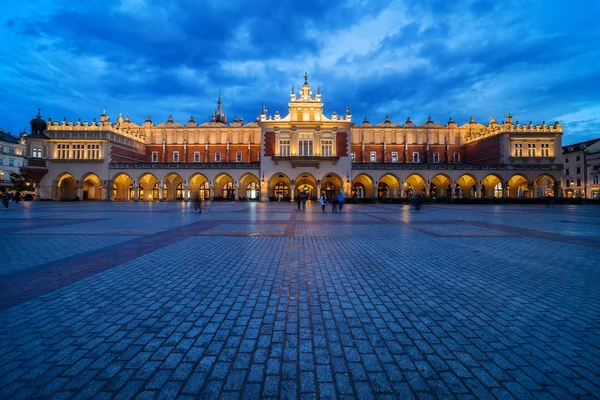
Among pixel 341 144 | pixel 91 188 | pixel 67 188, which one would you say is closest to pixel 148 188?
pixel 91 188

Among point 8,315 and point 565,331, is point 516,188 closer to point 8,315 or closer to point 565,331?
point 565,331

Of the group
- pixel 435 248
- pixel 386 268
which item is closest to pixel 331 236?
pixel 435 248

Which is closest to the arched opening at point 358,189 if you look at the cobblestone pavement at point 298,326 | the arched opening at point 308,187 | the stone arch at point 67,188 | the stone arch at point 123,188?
the arched opening at point 308,187

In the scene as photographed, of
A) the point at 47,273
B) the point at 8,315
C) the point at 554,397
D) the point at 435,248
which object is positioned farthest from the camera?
the point at 435,248

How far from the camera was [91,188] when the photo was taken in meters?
49.0

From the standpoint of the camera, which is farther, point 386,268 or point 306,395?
point 386,268

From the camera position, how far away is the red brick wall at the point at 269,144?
4438 cm

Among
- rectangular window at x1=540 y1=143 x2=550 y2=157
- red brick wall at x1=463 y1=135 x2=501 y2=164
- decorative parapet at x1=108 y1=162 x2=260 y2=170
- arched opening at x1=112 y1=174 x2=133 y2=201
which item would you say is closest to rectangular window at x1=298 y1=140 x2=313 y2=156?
decorative parapet at x1=108 y1=162 x2=260 y2=170

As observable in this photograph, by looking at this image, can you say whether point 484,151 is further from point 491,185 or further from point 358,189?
point 358,189

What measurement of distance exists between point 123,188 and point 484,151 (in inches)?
2398

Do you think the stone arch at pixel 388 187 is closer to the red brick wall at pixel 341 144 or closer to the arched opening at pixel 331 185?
the arched opening at pixel 331 185

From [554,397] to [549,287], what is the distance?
3465mm

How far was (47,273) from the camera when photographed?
5715 millimetres

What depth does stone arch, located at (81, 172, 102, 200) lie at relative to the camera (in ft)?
154
